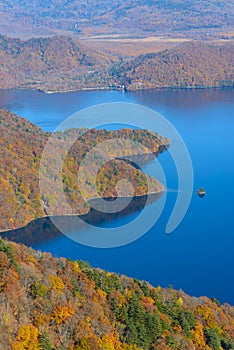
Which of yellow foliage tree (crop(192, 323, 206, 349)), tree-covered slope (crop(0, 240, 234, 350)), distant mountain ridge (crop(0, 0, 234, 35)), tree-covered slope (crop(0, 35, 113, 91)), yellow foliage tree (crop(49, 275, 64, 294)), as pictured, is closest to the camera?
tree-covered slope (crop(0, 240, 234, 350))

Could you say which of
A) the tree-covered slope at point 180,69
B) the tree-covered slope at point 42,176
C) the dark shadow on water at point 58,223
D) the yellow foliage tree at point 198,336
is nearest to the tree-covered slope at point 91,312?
the yellow foliage tree at point 198,336

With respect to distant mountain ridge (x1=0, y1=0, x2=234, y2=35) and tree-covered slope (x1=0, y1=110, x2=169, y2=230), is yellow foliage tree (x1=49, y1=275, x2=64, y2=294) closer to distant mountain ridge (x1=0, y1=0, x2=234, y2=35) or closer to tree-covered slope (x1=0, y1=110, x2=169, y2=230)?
tree-covered slope (x1=0, y1=110, x2=169, y2=230)

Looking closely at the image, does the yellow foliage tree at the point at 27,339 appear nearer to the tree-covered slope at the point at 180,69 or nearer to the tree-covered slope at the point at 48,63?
the tree-covered slope at the point at 180,69

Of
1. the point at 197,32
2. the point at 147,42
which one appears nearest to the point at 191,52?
the point at 147,42

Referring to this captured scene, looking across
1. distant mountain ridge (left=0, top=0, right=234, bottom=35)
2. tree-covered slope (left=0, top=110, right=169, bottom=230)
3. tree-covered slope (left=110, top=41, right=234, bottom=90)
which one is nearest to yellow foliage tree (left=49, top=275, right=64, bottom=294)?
tree-covered slope (left=0, top=110, right=169, bottom=230)

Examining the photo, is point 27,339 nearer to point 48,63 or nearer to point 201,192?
point 201,192

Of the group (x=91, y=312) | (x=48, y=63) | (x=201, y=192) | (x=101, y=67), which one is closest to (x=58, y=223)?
(x=201, y=192)

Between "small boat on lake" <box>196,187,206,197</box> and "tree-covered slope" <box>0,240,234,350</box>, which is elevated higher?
"small boat on lake" <box>196,187,206,197</box>
